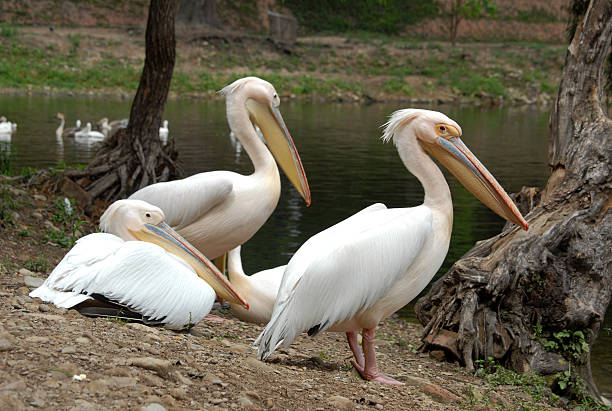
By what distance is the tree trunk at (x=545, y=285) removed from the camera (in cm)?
455

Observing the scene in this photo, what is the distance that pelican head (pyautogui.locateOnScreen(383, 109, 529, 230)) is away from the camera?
380 cm

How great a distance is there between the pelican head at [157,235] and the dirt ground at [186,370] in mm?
278

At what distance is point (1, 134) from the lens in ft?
45.1

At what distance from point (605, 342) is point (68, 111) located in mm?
16162

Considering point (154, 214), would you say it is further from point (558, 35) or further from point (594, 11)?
point (558, 35)

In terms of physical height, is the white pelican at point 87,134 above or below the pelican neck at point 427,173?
below

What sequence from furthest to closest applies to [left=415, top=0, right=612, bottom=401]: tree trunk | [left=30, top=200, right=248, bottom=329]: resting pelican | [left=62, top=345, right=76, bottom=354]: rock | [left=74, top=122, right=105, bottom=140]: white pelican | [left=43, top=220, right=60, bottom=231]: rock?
1. [left=74, top=122, right=105, bottom=140]: white pelican
2. [left=43, top=220, right=60, bottom=231]: rock
3. [left=415, top=0, right=612, bottom=401]: tree trunk
4. [left=30, top=200, right=248, bottom=329]: resting pelican
5. [left=62, top=345, right=76, bottom=354]: rock

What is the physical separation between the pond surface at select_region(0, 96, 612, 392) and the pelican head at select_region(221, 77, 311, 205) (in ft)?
5.24


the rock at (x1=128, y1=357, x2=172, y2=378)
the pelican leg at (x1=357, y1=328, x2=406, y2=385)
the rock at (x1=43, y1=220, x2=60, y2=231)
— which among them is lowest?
the rock at (x1=43, y1=220, x2=60, y2=231)

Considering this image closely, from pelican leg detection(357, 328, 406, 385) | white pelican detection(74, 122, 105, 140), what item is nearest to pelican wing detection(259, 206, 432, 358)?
pelican leg detection(357, 328, 406, 385)

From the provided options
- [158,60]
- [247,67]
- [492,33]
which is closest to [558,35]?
[492,33]

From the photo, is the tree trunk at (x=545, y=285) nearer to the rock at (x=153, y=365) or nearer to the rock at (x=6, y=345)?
the rock at (x=153, y=365)

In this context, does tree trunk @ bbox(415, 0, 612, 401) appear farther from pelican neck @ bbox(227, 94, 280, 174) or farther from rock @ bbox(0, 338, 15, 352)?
rock @ bbox(0, 338, 15, 352)

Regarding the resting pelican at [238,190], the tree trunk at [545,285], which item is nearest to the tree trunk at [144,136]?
the resting pelican at [238,190]
